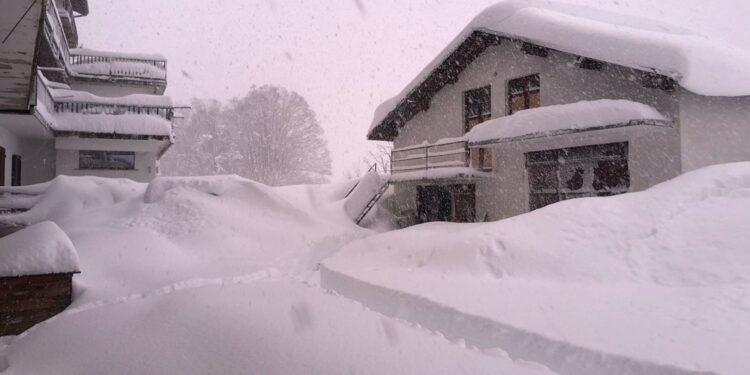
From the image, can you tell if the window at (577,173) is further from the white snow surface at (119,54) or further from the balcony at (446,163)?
the white snow surface at (119,54)

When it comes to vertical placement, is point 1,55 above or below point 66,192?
above

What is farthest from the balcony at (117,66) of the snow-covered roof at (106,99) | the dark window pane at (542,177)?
the dark window pane at (542,177)

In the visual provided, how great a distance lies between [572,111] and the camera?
12.1 meters

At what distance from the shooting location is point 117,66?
82.2ft

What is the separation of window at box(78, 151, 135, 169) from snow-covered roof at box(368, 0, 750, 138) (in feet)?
52.4

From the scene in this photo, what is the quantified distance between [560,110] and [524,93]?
9.39 ft

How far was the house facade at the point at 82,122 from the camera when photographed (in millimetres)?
17672

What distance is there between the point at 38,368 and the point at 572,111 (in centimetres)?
1209

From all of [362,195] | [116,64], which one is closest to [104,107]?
[116,64]

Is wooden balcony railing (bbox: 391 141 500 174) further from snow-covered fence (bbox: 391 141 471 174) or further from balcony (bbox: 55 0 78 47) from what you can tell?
balcony (bbox: 55 0 78 47)

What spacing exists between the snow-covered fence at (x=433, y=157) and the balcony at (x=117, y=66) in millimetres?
15280

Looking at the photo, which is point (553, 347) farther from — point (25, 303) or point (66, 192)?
point (66, 192)

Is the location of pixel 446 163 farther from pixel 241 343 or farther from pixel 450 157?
pixel 241 343

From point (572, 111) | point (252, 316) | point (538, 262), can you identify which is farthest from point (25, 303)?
point (572, 111)
